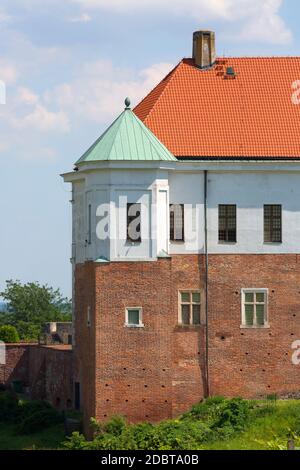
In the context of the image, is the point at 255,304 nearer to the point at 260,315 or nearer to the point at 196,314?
the point at 260,315

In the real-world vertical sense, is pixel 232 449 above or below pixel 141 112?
below

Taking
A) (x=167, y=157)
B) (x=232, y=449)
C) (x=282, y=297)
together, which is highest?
(x=167, y=157)

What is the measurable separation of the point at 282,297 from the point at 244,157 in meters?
5.37

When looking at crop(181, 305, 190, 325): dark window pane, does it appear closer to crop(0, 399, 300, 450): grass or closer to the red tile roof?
crop(0, 399, 300, 450): grass

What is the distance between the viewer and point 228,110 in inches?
2547

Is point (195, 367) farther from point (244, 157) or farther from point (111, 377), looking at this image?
point (244, 157)

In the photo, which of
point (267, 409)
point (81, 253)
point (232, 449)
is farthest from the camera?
point (81, 253)

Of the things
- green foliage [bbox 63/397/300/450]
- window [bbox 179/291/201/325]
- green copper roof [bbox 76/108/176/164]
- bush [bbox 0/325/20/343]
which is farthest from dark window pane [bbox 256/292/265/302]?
bush [bbox 0/325/20/343]

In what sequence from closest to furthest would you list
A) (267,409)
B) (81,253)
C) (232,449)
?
(232,449) < (267,409) < (81,253)

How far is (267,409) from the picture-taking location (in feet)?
198

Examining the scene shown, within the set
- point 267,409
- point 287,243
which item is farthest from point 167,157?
point 267,409

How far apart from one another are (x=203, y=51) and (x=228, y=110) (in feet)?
10.4

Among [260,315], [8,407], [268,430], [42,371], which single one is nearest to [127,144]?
[260,315]

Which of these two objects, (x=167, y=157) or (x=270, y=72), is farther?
(x=270, y=72)
